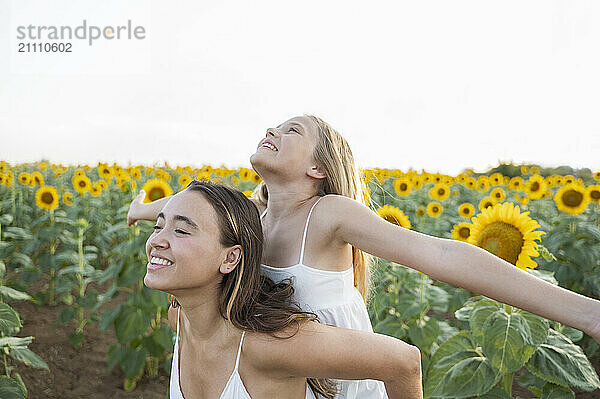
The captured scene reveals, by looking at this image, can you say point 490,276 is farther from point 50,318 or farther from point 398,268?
point 50,318

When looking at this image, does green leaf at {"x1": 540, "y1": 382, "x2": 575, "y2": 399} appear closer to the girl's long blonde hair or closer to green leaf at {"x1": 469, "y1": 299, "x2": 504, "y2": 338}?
green leaf at {"x1": 469, "y1": 299, "x2": 504, "y2": 338}

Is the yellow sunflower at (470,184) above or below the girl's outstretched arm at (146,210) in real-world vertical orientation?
below

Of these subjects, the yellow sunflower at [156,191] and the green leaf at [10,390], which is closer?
the green leaf at [10,390]

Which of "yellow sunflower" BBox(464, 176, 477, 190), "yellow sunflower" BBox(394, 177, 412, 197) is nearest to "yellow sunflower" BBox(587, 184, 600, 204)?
"yellow sunflower" BBox(394, 177, 412, 197)

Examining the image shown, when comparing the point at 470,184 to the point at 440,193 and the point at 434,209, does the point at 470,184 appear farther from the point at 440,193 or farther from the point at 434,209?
the point at 434,209

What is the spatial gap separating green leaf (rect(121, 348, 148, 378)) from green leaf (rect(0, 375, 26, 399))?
48.5 inches

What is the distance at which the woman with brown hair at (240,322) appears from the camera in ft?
5.39

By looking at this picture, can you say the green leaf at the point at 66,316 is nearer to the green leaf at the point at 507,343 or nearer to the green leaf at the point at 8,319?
the green leaf at the point at 8,319

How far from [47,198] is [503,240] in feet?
14.6

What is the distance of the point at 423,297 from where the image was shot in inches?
148

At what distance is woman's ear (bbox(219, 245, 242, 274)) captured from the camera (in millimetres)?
1748

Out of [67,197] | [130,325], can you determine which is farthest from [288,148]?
[67,197]

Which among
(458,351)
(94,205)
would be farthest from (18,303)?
(458,351)

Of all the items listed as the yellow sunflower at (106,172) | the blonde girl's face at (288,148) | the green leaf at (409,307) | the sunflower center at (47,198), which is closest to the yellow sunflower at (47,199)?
the sunflower center at (47,198)
